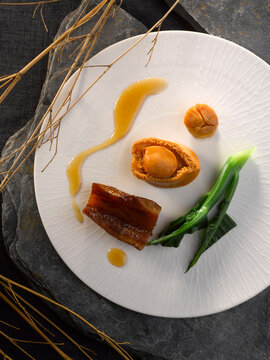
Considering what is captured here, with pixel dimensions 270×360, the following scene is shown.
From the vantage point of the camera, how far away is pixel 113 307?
2.28 meters

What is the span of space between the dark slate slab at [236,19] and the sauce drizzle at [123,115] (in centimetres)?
55

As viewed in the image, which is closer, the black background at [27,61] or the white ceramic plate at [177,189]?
the white ceramic plate at [177,189]

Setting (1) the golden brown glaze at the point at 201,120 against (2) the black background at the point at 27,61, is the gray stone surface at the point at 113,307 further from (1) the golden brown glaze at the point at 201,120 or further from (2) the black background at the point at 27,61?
(1) the golden brown glaze at the point at 201,120

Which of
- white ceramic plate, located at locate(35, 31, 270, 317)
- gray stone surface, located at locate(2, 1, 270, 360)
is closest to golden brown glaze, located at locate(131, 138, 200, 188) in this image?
white ceramic plate, located at locate(35, 31, 270, 317)

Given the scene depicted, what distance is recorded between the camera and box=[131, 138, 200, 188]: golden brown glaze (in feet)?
6.72

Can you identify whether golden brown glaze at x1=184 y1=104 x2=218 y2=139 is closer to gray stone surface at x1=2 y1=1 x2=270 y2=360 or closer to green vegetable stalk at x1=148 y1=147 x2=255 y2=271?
green vegetable stalk at x1=148 y1=147 x2=255 y2=271

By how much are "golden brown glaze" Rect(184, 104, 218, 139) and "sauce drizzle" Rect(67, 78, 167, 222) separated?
0.22 meters

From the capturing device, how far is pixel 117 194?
207 centimetres

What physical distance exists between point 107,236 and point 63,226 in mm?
254

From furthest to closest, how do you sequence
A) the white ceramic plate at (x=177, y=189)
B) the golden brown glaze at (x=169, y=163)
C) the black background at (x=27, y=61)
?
the black background at (x=27, y=61)
the white ceramic plate at (x=177, y=189)
the golden brown glaze at (x=169, y=163)

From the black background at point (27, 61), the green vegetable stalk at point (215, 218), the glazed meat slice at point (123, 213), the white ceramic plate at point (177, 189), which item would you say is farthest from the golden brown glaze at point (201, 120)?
the black background at point (27, 61)

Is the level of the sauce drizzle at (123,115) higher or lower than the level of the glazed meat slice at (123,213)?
higher

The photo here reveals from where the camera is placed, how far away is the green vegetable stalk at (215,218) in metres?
2.10

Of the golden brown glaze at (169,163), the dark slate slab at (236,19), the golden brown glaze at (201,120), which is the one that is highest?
the dark slate slab at (236,19)
